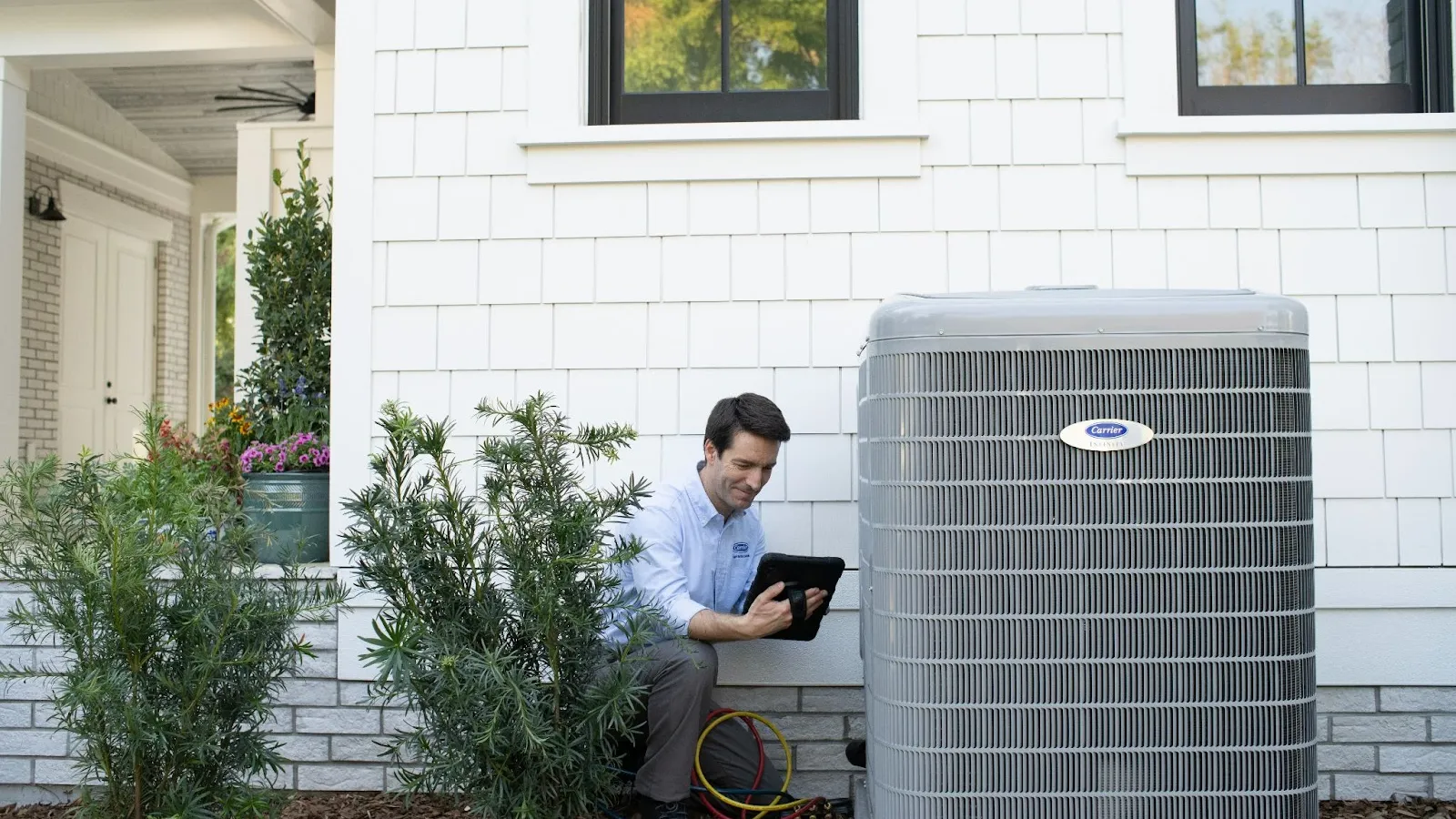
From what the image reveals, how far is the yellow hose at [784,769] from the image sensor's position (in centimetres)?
270

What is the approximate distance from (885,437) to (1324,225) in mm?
1619

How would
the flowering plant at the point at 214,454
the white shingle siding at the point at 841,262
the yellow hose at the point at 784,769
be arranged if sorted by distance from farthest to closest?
the flowering plant at the point at 214,454 → the white shingle siding at the point at 841,262 → the yellow hose at the point at 784,769

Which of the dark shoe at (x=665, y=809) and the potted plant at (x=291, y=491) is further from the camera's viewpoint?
the potted plant at (x=291, y=491)

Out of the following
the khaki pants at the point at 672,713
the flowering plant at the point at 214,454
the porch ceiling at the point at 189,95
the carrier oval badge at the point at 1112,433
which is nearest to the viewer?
the carrier oval badge at the point at 1112,433

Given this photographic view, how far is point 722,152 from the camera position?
302 cm

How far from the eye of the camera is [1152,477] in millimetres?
1913

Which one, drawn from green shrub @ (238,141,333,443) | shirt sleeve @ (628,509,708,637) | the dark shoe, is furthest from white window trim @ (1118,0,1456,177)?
green shrub @ (238,141,333,443)

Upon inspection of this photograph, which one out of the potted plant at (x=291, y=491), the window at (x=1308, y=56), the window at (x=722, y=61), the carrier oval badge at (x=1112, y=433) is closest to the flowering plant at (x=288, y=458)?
the potted plant at (x=291, y=491)

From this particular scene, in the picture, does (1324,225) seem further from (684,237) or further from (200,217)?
(200,217)

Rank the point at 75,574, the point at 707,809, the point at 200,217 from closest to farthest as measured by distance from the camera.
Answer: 1. the point at 75,574
2. the point at 707,809
3. the point at 200,217

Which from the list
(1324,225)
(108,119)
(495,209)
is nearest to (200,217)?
(108,119)

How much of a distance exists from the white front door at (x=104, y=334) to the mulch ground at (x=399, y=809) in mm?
3706

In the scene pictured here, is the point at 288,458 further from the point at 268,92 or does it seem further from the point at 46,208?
the point at 46,208

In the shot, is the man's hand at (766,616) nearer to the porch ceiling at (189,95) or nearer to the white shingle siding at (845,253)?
the white shingle siding at (845,253)
